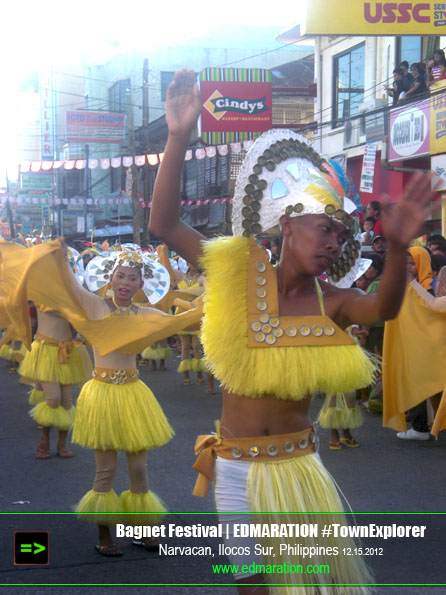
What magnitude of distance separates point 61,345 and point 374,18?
7.97 metres

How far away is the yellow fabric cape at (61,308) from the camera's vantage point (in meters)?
5.30

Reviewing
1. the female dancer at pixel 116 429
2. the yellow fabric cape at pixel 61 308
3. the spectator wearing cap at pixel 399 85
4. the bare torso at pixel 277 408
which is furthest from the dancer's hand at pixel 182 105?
the spectator wearing cap at pixel 399 85

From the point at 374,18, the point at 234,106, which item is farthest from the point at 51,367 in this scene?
the point at 234,106

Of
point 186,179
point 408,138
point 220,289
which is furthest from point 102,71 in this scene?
point 220,289

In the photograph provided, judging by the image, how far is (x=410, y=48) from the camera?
2077cm

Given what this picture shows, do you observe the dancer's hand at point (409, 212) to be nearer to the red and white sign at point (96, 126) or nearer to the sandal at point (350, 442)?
the sandal at point (350, 442)

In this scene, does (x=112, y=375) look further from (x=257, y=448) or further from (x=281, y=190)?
(x=281, y=190)

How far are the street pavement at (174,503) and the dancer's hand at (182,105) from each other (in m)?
2.75

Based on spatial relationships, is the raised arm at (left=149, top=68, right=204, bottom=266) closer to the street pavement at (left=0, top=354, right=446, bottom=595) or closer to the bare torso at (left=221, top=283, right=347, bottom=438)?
the bare torso at (left=221, top=283, right=347, bottom=438)

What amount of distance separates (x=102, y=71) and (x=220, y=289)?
54080mm

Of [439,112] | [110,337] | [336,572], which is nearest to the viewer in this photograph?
[336,572]

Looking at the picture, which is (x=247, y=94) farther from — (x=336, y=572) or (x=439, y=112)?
(x=336, y=572)

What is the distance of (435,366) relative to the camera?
778 cm

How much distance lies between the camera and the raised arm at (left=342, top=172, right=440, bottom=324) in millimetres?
2742
